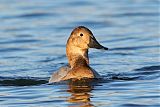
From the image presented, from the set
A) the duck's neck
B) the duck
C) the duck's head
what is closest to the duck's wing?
the duck

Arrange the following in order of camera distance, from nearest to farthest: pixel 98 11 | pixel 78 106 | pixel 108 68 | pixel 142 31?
pixel 78 106 < pixel 108 68 < pixel 142 31 < pixel 98 11

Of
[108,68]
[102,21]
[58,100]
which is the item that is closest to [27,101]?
[58,100]

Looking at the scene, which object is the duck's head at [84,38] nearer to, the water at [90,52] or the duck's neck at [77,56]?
the duck's neck at [77,56]

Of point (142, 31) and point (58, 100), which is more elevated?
point (142, 31)

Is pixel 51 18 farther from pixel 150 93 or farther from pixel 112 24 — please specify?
pixel 150 93

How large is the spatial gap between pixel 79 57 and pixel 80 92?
4.94 feet

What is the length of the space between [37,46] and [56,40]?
0.93m

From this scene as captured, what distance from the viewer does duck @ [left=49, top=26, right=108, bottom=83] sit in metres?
14.6

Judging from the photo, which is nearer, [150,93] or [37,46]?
[150,93]

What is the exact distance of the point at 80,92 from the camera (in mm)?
13805

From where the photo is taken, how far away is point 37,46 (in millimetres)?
19625

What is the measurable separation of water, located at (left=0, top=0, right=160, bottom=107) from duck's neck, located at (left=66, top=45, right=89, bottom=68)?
62 cm

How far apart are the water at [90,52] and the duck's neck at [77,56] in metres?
0.62

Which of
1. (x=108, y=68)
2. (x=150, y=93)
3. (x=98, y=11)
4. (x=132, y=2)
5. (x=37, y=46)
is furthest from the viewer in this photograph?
(x=132, y=2)
